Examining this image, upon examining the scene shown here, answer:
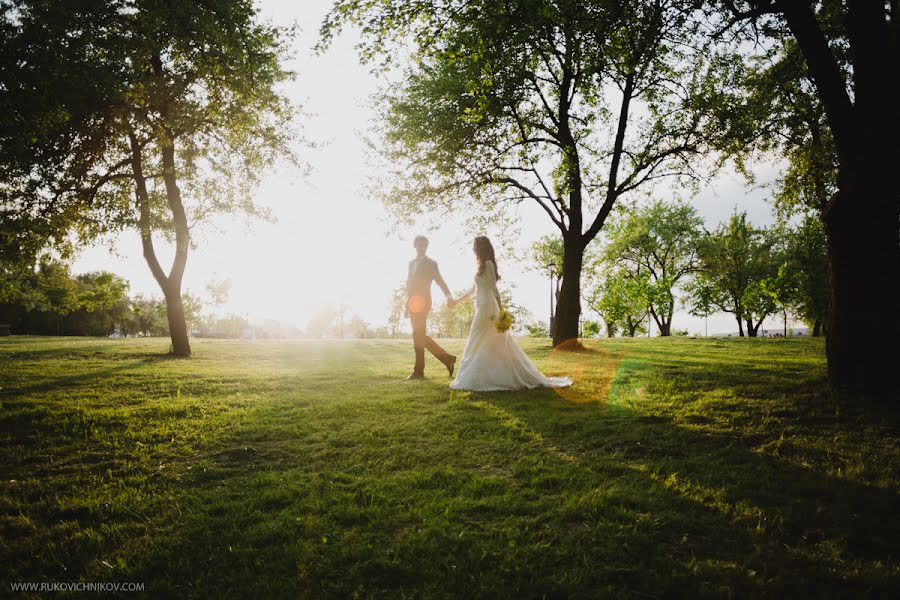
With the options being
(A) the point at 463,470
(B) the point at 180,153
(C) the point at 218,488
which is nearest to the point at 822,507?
(A) the point at 463,470

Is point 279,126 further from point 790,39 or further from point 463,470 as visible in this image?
point 790,39

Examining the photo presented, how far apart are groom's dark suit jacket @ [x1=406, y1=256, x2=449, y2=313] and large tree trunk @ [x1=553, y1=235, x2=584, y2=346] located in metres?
8.91

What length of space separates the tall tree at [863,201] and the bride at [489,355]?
468 centimetres

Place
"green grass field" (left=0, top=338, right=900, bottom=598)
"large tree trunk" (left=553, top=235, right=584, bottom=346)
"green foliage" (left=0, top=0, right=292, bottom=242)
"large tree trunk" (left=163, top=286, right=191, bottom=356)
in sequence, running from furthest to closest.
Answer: "large tree trunk" (left=553, top=235, right=584, bottom=346) → "large tree trunk" (left=163, top=286, right=191, bottom=356) → "green foliage" (left=0, top=0, right=292, bottom=242) → "green grass field" (left=0, top=338, right=900, bottom=598)

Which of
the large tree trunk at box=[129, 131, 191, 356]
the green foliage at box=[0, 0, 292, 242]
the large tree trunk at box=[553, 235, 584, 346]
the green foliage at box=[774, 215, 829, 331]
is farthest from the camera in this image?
the green foliage at box=[774, 215, 829, 331]

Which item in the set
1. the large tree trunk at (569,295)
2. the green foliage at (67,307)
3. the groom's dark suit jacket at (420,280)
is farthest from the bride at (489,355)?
the green foliage at (67,307)

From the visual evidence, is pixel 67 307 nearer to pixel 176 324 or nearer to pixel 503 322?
pixel 176 324

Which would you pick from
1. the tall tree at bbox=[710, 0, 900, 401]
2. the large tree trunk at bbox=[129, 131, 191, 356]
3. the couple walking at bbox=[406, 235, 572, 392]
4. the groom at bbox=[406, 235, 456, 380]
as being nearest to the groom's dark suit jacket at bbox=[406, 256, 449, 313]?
the groom at bbox=[406, 235, 456, 380]

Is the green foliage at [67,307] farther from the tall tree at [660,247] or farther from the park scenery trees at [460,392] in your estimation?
the tall tree at [660,247]

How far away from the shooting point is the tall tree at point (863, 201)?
6445 millimetres

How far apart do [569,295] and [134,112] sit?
1598cm

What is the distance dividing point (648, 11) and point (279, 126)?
44.6 ft

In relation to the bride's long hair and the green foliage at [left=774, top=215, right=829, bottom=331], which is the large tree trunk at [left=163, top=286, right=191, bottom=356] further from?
the green foliage at [left=774, top=215, right=829, bottom=331]

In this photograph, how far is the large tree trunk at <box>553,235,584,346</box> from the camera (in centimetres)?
1773
